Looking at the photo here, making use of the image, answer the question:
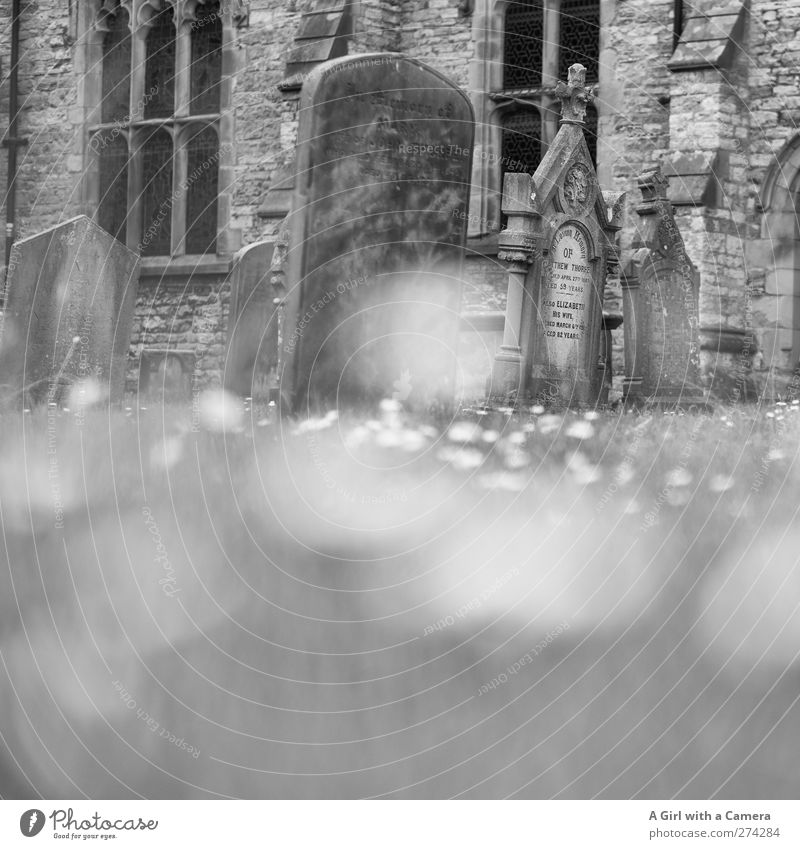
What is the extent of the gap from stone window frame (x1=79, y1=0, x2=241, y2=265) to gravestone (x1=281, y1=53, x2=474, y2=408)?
8.75m

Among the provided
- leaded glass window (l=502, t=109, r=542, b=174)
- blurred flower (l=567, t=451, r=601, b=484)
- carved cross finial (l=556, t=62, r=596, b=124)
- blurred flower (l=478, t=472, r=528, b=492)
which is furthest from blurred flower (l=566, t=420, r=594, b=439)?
leaded glass window (l=502, t=109, r=542, b=174)

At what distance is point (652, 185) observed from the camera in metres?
12.2

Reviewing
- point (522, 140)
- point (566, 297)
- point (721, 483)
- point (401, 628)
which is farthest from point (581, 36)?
point (401, 628)

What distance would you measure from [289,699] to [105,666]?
0.56 meters

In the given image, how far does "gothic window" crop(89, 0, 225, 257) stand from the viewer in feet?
60.5

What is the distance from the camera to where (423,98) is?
891cm

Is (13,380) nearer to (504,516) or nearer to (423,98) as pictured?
(423,98)

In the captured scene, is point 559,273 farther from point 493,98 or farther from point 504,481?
point 493,98

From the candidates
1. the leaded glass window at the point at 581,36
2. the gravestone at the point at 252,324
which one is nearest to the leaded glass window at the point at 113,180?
the leaded glass window at the point at 581,36

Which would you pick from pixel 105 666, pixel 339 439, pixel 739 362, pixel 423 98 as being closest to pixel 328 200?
pixel 423 98

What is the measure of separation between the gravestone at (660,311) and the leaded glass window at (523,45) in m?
4.24

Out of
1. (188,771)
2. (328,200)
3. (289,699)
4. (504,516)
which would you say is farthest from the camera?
(328,200)

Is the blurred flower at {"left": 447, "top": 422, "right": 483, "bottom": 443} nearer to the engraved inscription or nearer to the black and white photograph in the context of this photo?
the black and white photograph

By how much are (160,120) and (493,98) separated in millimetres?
4602
